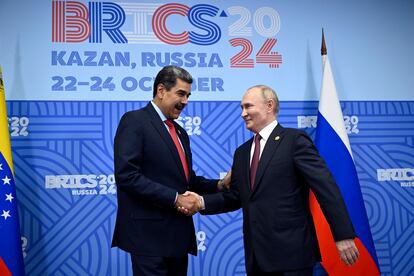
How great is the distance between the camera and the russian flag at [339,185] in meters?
3.26

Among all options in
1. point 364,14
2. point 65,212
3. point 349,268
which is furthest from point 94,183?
point 364,14

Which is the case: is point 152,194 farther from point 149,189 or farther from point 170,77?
point 170,77

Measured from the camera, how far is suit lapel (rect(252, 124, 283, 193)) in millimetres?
2127

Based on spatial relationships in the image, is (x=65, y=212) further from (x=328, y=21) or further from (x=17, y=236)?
(x=328, y=21)

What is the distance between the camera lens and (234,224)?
3.53 m

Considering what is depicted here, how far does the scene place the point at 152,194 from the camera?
82.1 inches

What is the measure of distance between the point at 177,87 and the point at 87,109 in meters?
1.30

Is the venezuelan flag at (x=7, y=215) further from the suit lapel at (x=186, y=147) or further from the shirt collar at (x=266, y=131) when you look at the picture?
the shirt collar at (x=266, y=131)

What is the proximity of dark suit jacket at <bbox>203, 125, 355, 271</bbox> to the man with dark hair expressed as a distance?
0.35 m

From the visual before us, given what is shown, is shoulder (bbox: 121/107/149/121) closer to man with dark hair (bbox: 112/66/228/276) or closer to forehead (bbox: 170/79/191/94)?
man with dark hair (bbox: 112/66/228/276)

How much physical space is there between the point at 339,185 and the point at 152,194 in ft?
5.87

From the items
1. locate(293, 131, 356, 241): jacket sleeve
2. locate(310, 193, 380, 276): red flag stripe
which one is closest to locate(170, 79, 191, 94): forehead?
locate(293, 131, 356, 241): jacket sleeve

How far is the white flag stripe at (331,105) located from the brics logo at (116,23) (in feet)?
3.20

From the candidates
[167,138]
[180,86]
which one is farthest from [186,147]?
[180,86]
